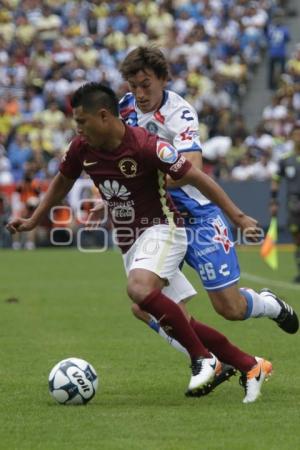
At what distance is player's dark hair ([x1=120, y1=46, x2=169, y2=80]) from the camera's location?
766cm

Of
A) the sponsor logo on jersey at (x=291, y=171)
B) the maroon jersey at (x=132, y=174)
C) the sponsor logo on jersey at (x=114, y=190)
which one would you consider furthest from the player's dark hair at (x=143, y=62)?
the sponsor logo on jersey at (x=291, y=171)

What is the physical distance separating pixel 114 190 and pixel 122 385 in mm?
1505

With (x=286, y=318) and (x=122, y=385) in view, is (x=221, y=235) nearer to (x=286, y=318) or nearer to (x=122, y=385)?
(x=286, y=318)

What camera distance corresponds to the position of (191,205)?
303 inches

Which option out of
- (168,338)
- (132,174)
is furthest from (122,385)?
(132,174)

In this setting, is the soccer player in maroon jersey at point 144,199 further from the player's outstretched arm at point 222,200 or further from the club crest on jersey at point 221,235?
the club crest on jersey at point 221,235

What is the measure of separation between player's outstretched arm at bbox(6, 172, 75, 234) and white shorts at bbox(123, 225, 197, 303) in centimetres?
60

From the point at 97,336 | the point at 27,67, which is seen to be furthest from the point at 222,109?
the point at 97,336

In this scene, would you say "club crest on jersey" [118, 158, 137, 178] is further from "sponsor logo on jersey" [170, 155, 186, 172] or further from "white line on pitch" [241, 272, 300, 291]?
"white line on pitch" [241, 272, 300, 291]

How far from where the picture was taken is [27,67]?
2856 cm

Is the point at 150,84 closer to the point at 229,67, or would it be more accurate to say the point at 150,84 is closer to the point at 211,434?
the point at 211,434

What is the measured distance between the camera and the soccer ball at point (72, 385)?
7.20 m

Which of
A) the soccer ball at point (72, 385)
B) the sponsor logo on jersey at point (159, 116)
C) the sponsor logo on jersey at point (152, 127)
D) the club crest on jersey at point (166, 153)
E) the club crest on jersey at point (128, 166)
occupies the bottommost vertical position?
the soccer ball at point (72, 385)

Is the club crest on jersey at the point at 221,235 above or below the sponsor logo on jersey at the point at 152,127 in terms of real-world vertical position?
below
